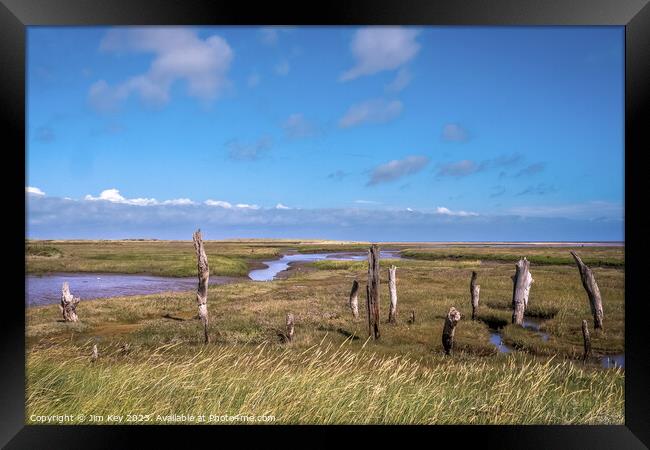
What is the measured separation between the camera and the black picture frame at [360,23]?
4.76 metres

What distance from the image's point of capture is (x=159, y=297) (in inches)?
941

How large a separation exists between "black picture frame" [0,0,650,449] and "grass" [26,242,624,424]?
44cm

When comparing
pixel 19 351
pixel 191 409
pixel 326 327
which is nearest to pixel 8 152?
pixel 19 351

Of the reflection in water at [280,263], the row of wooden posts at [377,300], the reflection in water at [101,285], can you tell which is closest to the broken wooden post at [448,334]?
the row of wooden posts at [377,300]

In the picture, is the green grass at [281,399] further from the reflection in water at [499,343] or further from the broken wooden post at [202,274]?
the broken wooden post at [202,274]

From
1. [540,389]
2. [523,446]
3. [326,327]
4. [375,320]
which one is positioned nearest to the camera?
[523,446]

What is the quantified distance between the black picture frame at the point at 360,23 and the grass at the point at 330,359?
44cm

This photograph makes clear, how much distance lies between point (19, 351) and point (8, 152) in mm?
2463

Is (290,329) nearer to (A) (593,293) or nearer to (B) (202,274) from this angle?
(B) (202,274)

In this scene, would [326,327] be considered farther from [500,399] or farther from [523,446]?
[523,446]

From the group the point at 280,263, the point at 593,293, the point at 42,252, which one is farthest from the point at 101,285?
the point at 593,293

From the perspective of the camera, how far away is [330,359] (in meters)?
9.73

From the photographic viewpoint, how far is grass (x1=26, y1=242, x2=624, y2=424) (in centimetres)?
532

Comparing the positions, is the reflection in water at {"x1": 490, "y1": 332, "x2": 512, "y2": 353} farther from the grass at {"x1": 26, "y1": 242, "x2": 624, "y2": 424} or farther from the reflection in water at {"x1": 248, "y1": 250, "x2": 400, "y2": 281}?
the reflection in water at {"x1": 248, "y1": 250, "x2": 400, "y2": 281}
